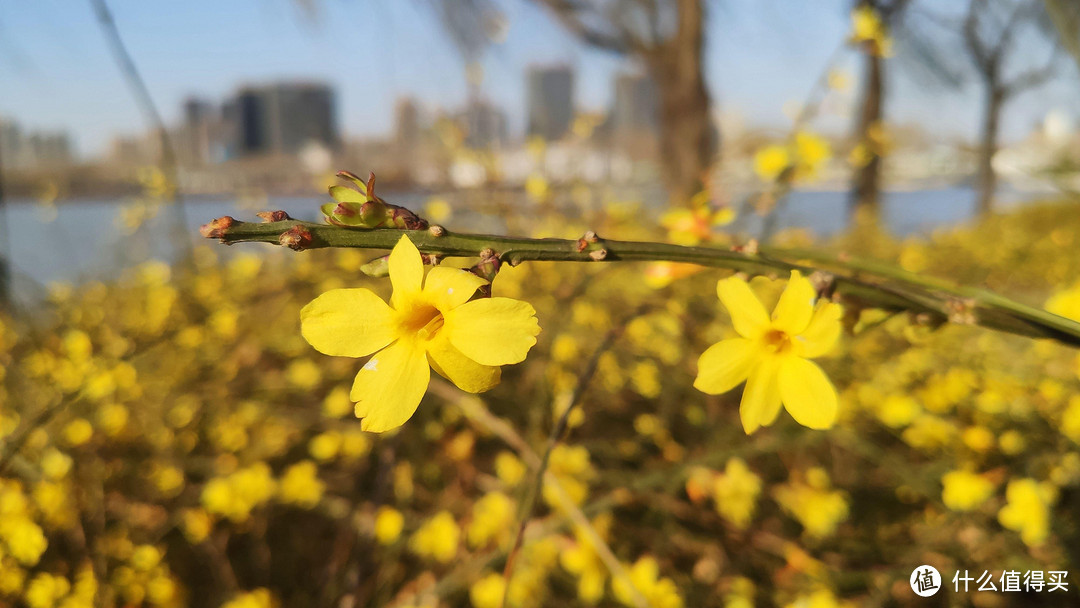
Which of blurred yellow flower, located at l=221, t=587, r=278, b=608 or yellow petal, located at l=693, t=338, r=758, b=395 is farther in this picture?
blurred yellow flower, located at l=221, t=587, r=278, b=608

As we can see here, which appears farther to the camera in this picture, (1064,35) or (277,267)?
(277,267)

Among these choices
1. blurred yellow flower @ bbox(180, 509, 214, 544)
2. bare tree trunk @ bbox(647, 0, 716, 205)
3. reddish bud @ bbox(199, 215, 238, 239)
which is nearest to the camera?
reddish bud @ bbox(199, 215, 238, 239)

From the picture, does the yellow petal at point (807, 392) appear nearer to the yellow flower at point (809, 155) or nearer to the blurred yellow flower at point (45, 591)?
the yellow flower at point (809, 155)

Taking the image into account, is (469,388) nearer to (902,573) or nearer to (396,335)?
(396,335)

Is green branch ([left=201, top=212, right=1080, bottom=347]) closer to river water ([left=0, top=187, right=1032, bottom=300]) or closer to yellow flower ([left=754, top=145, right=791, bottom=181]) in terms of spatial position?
yellow flower ([left=754, top=145, right=791, bottom=181])

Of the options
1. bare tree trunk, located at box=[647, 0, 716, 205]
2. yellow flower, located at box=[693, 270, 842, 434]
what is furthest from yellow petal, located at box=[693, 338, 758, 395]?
bare tree trunk, located at box=[647, 0, 716, 205]

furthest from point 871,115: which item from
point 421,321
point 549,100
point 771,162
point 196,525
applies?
point 421,321

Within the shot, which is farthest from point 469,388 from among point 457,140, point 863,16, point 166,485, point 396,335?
point 457,140

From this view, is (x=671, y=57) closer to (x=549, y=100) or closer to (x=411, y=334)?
(x=549, y=100)
